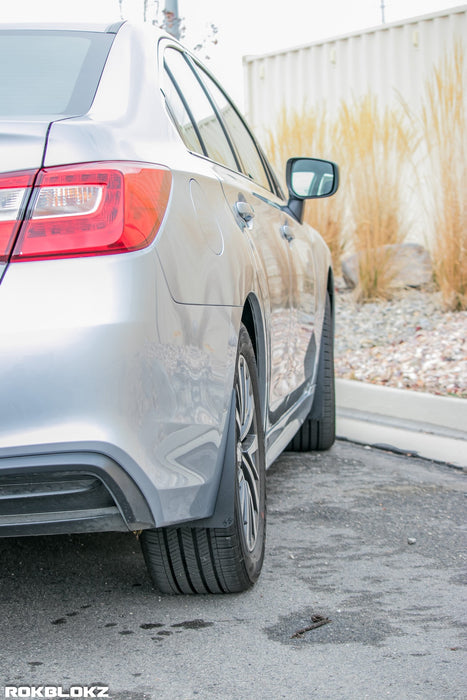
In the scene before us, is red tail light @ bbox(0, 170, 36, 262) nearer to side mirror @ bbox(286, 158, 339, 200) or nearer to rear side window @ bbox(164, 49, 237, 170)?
rear side window @ bbox(164, 49, 237, 170)

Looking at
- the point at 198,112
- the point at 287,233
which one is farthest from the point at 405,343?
the point at 198,112

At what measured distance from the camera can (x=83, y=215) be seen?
1985 millimetres

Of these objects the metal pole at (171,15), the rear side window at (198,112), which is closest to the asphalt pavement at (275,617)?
the rear side window at (198,112)

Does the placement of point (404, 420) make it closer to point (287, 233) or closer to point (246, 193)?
point (287, 233)

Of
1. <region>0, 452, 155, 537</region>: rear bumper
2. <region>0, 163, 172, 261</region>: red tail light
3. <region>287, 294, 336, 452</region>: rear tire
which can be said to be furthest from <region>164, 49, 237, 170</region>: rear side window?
<region>287, 294, 336, 452</region>: rear tire

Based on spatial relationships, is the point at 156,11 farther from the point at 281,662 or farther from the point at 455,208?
the point at 281,662

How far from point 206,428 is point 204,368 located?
0.15 metres

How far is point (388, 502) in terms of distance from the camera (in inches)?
154

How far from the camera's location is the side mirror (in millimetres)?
4078

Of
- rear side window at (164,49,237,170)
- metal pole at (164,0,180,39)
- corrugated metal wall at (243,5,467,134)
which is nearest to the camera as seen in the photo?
rear side window at (164,49,237,170)

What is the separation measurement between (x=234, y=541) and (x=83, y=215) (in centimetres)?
101

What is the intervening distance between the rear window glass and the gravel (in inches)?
158

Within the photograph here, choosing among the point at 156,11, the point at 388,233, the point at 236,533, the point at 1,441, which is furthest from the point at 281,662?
the point at 156,11

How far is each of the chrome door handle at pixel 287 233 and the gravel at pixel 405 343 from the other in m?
2.65
